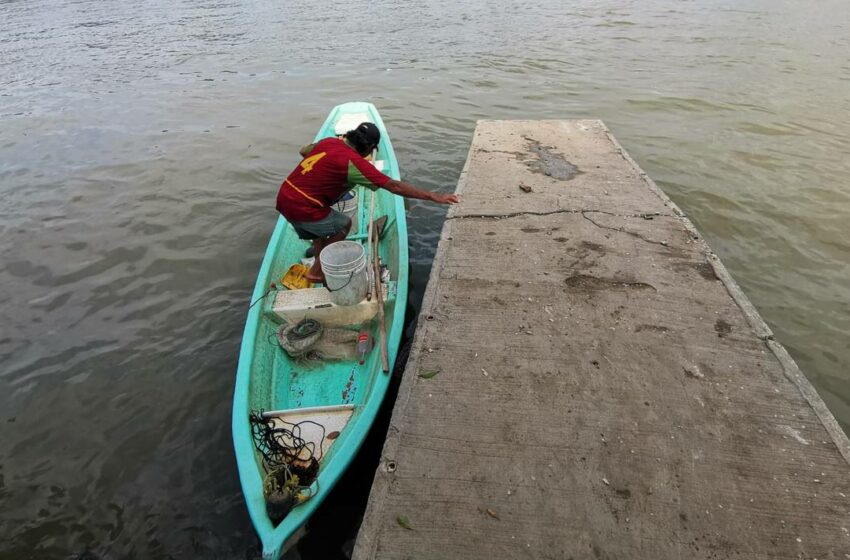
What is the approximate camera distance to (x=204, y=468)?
3.91 metres

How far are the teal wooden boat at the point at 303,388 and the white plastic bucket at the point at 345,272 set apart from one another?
0.20 meters

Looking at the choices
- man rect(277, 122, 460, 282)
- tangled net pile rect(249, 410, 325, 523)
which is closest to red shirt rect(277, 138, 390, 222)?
man rect(277, 122, 460, 282)

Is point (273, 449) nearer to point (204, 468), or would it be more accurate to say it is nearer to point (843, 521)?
point (204, 468)

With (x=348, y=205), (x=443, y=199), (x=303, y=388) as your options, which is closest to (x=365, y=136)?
(x=443, y=199)

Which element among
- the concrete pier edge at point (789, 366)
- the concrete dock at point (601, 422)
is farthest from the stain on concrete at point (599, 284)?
the concrete pier edge at point (789, 366)

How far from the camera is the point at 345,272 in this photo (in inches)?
166

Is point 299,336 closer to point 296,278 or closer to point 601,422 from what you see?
point 296,278

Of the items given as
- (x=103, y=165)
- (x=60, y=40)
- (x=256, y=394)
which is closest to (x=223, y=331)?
(x=256, y=394)

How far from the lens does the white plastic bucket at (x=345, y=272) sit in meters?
4.23

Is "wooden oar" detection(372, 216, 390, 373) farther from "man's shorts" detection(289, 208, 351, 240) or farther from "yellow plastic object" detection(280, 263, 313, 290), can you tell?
"yellow plastic object" detection(280, 263, 313, 290)

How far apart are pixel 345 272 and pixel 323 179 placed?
3.48 ft

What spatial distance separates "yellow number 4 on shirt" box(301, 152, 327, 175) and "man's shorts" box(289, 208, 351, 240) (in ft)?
1.91

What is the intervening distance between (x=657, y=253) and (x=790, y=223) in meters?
3.58

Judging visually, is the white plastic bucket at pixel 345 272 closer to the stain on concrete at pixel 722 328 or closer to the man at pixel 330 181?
the man at pixel 330 181
